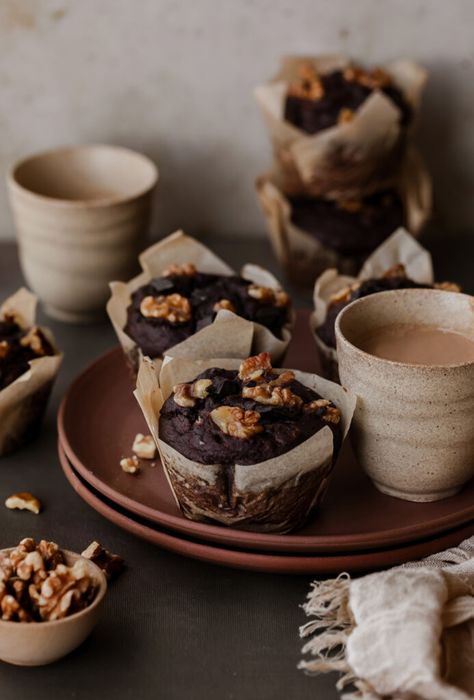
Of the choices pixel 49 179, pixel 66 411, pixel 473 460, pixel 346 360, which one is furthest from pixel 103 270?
pixel 473 460

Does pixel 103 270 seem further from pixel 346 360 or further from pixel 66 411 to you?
pixel 346 360

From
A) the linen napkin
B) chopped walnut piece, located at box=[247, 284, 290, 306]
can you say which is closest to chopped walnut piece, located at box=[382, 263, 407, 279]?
chopped walnut piece, located at box=[247, 284, 290, 306]

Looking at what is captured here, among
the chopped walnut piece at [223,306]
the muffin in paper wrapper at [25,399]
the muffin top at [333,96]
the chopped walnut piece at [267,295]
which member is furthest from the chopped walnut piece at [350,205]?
the muffin in paper wrapper at [25,399]

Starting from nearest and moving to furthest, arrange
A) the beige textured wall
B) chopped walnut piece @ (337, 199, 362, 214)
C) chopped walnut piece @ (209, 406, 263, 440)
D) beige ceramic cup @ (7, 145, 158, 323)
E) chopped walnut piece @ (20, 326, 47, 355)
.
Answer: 1. chopped walnut piece @ (209, 406, 263, 440)
2. chopped walnut piece @ (20, 326, 47, 355)
3. beige ceramic cup @ (7, 145, 158, 323)
4. chopped walnut piece @ (337, 199, 362, 214)
5. the beige textured wall

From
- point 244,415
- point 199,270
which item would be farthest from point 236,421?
point 199,270

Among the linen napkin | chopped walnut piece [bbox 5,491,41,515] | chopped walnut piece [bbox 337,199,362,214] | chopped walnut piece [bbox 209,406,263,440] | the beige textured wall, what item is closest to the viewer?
the linen napkin

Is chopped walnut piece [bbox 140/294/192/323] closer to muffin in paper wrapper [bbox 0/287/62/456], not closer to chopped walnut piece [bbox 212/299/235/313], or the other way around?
chopped walnut piece [bbox 212/299/235/313]

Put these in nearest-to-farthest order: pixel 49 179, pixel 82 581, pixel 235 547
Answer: pixel 82 581 → pixel 235 547 → pixel 49 179
